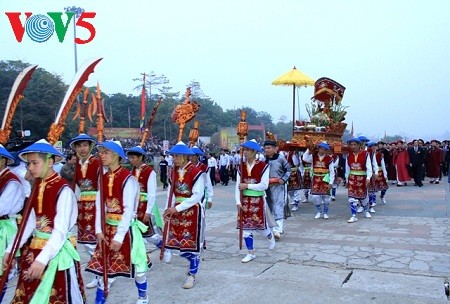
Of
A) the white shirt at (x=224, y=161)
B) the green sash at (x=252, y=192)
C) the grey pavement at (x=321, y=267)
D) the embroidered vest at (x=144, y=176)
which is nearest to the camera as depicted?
the grey pavement at (x=321, y=267)

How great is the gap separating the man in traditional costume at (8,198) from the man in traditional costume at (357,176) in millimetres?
7335

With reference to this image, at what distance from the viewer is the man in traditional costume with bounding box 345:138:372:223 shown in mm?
9898

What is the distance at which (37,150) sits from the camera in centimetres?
338

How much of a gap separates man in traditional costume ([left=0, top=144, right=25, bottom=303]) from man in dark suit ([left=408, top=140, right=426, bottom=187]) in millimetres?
15443

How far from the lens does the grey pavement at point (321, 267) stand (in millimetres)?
5133

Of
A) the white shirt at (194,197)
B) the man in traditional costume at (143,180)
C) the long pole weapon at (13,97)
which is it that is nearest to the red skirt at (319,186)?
→ the man in traditional costume at (143,180)

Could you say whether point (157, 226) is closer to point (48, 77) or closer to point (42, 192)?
point (42, 192)

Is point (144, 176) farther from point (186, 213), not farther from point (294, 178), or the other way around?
point (294, 178)

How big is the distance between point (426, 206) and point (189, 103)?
776 cm

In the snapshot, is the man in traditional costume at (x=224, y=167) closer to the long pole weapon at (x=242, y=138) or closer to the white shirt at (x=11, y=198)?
the long pole weapon at (x=242, y=138)

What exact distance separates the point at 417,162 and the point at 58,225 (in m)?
16.0

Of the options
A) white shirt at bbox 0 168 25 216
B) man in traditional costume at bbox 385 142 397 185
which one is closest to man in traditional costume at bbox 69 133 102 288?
white shirt at bbox 0 168 25 216

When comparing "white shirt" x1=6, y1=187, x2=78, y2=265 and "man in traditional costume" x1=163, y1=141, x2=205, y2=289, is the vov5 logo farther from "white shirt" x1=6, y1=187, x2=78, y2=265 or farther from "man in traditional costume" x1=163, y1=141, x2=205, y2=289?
Answer: "white shirt" x1=6, y1=187, x2=78, y2=265

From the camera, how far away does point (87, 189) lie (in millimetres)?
5609
